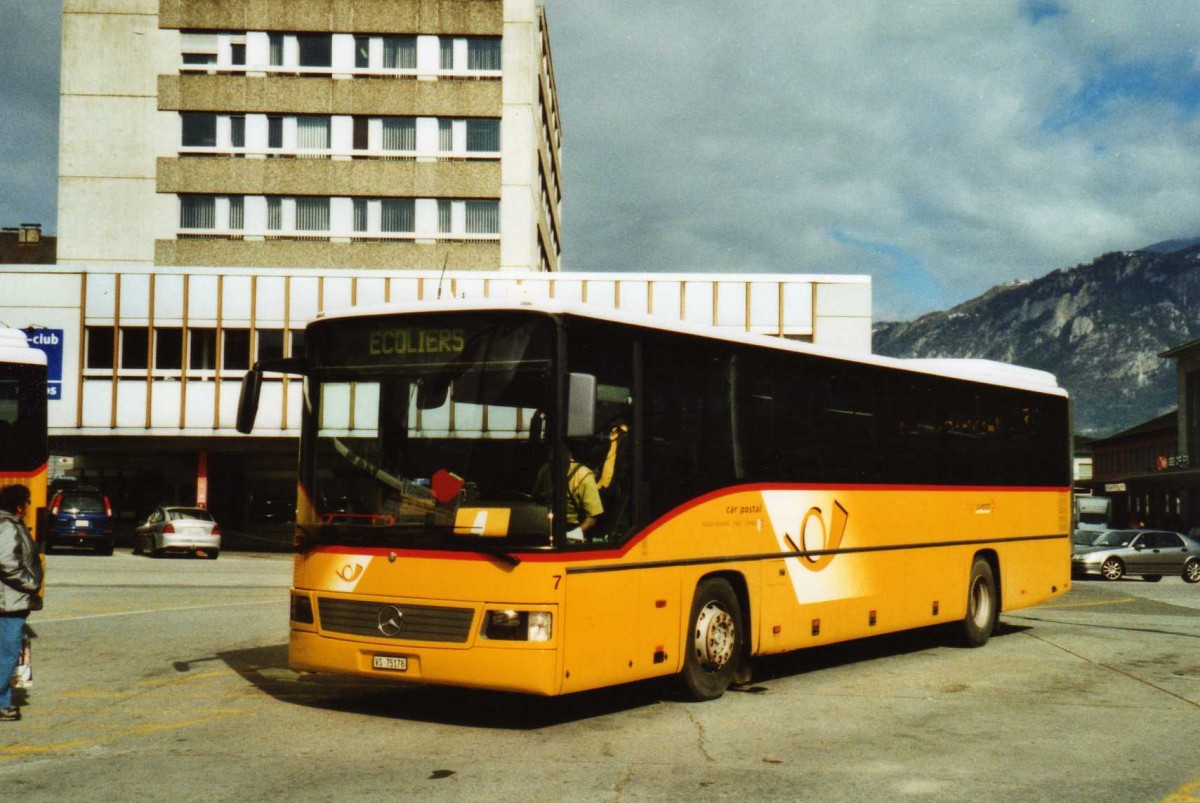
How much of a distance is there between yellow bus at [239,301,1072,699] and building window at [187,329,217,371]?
32.3 meters

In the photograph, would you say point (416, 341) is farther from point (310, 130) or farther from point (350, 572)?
point (310, 130)

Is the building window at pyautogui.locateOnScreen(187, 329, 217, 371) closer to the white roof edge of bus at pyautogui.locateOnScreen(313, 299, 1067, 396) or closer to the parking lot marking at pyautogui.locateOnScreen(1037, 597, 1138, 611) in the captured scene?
the parking lot marking at pyautogui.locateOnScreen(1037, 597, 1138, 611)

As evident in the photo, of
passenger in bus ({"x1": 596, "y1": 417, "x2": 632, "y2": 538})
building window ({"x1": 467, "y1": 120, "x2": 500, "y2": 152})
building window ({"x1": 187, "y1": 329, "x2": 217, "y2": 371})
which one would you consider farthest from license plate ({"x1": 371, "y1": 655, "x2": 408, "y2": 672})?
building window ({"x1": 467, "y1": 120, "x2": 500, "y2": 152})

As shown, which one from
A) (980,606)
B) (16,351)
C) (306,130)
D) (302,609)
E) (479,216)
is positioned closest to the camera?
(302,609)

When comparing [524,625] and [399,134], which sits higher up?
[399,134]

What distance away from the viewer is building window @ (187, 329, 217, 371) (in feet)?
135

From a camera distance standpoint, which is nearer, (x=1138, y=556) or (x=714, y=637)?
(x=714, y=637)

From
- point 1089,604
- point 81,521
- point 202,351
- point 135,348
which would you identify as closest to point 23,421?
point 1089,604

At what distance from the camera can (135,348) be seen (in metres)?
41.3

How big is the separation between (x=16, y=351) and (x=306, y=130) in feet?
121

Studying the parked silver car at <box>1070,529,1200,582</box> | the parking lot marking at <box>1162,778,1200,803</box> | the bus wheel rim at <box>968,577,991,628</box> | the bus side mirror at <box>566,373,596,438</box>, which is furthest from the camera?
the parked silver car at <box>1070,529,1200,582</box>

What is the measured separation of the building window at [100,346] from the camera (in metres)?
41.2

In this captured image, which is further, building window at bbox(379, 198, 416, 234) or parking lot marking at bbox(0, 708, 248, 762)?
building window at bbox(379, 198, 416, 234)

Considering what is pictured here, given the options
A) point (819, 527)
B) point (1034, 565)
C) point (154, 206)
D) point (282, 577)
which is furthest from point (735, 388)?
point (154, 206)
